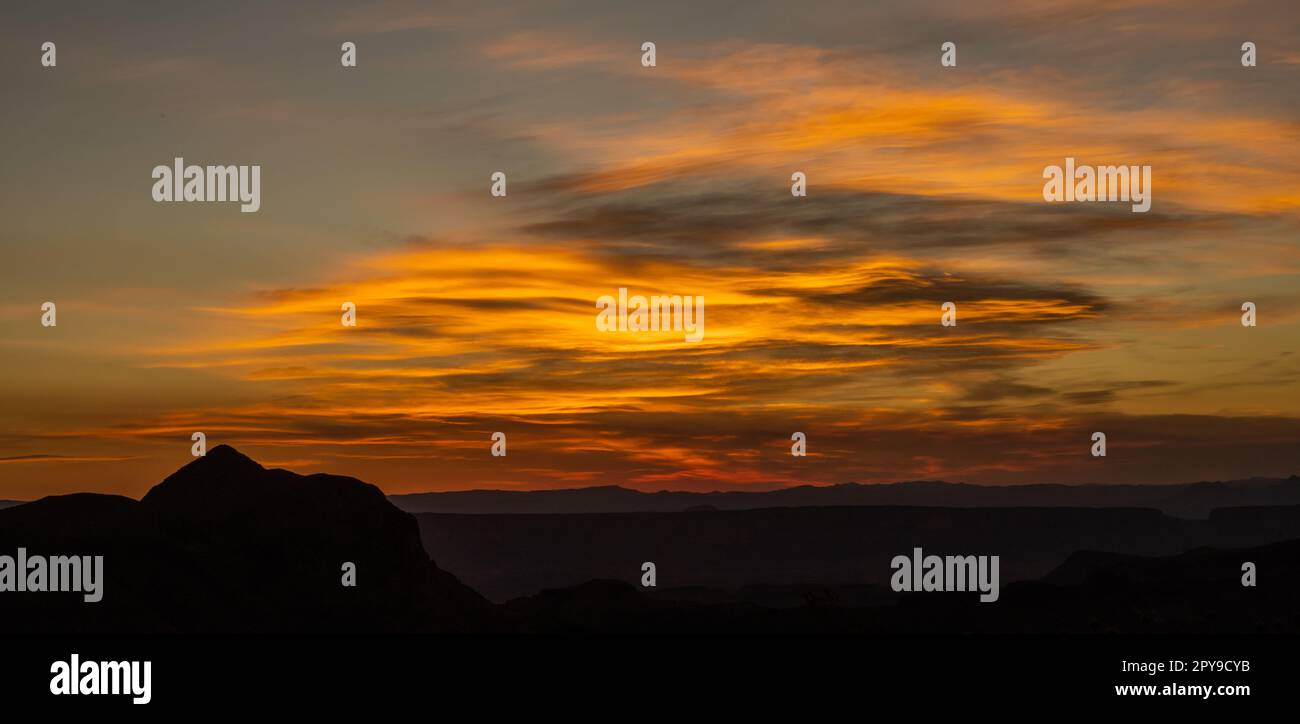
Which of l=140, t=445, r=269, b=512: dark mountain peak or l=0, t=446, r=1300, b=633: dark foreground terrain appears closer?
l=0, t=446, r=1300, b=633: dark foreground terrain

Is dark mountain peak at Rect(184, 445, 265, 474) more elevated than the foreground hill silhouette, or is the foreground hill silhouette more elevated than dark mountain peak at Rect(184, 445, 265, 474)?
dark mountain peak at Rect(184, 445, 265, 474)

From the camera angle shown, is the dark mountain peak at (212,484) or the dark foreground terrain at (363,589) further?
the dark mountain peak at (212,484)

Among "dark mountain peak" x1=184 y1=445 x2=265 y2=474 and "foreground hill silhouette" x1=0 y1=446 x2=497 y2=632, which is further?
"dark mountain peak" x1=184 y1=445 x2=265 y2=474

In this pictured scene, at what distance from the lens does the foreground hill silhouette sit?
100375 mm

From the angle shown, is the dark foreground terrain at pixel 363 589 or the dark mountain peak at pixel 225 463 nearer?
the dark foreground terrain at pixel 363 589

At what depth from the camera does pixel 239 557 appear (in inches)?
4680

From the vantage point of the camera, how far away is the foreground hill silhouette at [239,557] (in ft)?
329

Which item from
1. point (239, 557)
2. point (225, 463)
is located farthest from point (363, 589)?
point (225, 463)

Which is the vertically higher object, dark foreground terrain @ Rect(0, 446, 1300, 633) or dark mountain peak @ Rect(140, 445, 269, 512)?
dark mountain peak @ Rect(140, 445, 269, 512)

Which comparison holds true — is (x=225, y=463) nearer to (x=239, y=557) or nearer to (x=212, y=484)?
(x=212, y=484)

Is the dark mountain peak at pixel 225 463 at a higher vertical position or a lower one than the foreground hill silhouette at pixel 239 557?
higher
